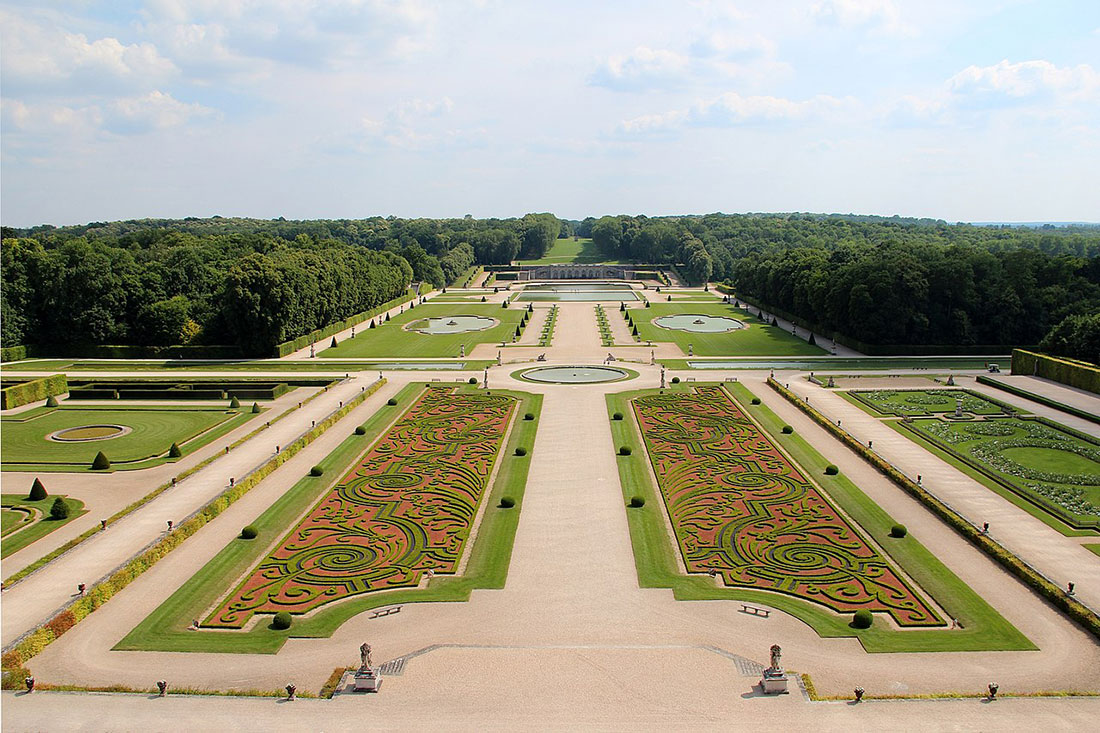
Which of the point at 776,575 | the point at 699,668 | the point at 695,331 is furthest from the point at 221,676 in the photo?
the point at 695,331

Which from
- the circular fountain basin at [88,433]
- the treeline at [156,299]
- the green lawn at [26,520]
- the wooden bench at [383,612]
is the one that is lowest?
the wooden bench at [383,612]

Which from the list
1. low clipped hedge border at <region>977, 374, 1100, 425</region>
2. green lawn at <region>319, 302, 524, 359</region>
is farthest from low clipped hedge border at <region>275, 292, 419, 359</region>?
low clipped hedge border at <region>977, 374, 1100, 425</region>

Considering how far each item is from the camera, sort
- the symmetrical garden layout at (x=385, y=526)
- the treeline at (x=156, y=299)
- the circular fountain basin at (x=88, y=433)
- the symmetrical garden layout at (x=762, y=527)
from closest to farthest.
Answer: the symmetrical garden layout at (x=762, y=527), the symmetrical garden layout at (x=385, y=526), the circular fountain basin at (x=88, y=433), the treeline at (x=156, y=299)

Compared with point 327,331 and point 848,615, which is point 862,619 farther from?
point 327,331

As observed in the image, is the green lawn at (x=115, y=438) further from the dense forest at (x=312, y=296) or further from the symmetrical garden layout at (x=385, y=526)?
the dense forest at (x=312, y=296)

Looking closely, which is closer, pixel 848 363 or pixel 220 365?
pixel 848 363

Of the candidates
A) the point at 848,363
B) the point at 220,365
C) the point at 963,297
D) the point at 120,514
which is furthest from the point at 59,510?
the point at 963,297

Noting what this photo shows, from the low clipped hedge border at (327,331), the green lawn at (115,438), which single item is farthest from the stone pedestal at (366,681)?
the low clipped hedge border at (327,331)
